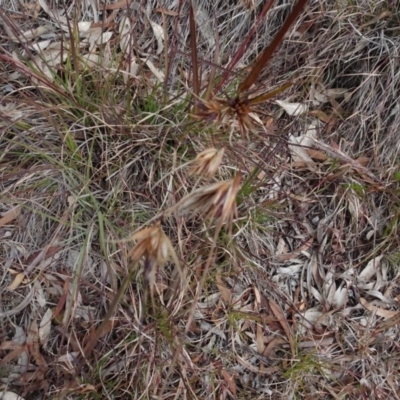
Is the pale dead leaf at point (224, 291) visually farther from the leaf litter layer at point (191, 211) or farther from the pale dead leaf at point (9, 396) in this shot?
the pale dead leaf at point (9, 396)

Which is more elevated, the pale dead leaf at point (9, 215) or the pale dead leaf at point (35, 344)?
the pale dead leaf at point (9, 215)

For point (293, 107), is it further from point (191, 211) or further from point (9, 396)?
point (9, 396)

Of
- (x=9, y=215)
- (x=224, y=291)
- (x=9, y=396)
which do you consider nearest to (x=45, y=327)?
(x=9, y=396)

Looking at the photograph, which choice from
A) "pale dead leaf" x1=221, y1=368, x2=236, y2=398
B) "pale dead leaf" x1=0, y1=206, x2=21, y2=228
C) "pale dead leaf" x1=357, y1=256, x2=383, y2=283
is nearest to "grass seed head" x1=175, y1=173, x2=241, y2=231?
"pale dead leaf" x1=0, y1=206, x2=21, y2=228

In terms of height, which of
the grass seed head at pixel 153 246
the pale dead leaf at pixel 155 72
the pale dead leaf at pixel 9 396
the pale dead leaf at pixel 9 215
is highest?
the grass seed head at pixel 153 246

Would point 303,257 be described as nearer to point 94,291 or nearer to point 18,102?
point 94,291

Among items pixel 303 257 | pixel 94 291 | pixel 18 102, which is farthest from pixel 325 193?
pixel 18 102

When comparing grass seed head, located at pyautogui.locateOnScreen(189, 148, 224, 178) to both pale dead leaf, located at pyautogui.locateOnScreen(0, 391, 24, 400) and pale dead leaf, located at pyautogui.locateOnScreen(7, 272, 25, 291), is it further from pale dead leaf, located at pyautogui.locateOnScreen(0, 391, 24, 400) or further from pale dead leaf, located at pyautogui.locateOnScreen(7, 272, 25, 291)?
pale dead leaf, located at pyautogui.locateOnScreen(0, 391, 24, 400)

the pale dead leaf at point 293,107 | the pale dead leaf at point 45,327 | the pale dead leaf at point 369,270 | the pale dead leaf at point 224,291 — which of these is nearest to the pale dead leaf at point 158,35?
the pale dead leaf at point 293,107

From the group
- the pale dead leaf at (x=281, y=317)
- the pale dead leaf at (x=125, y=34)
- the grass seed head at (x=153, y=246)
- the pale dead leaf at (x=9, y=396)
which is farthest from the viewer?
the pale dead leaf at (x=281, y=317)
